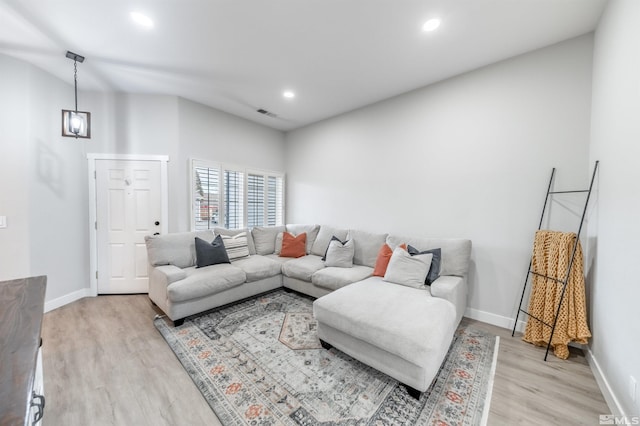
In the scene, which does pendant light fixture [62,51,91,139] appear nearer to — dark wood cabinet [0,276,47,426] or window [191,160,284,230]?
window [191,160,284,230]

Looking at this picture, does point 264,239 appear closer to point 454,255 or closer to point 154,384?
point 154,384

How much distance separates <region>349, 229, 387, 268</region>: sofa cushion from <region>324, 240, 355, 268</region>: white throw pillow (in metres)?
0.12

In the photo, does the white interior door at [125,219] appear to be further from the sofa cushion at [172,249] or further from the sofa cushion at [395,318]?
the sofa cushion at [395,318]

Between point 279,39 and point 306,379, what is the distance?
3.06 meters

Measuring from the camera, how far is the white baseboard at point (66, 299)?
297 cm

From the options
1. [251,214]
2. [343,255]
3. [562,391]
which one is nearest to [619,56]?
[562,391]

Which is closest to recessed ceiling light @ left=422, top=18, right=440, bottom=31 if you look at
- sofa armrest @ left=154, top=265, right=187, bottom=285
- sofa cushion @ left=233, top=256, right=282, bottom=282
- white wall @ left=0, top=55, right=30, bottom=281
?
sofa cushion @ left=233, top=256, right=282, bottom=282

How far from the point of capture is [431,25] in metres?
2.13

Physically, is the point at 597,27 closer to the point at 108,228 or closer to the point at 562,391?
the point at 562,391

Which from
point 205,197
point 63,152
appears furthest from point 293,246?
point 63,152

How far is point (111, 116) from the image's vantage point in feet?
11.3

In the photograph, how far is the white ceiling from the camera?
6.40 feet

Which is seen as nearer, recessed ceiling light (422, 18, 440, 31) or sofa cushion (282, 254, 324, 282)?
recessed ceiling light (422, 18, 440, 31)

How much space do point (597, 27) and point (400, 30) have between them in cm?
174
